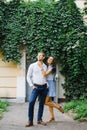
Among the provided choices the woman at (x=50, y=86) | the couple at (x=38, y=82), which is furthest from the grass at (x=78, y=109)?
the couple at (x=38, y=82)

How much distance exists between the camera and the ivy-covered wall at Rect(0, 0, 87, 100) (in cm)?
1634

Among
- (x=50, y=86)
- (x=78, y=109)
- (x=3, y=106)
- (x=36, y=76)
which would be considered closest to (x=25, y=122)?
(x=50, y=86)

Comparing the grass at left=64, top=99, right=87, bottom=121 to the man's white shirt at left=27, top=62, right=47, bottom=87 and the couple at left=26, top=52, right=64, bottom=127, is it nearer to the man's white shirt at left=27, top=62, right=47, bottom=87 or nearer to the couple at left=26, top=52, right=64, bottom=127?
the couple at left=26, top=52, right=64, bottom=127

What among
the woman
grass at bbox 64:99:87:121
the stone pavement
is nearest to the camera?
the stone pavement

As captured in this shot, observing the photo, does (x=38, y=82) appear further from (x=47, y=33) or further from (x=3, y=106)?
(x=47, y=33)

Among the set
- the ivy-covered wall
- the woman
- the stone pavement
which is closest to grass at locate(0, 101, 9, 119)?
the stone pavement

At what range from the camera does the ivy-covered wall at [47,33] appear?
→ 16344mm

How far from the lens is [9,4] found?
55.2 feet

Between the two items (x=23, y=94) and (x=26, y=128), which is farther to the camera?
(x=23, y=94)

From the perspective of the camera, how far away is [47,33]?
1644 centimetres

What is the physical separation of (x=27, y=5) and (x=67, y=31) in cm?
182

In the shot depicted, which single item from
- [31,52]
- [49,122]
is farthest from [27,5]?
[49,122]

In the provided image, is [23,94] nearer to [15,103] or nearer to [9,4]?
[15,103]

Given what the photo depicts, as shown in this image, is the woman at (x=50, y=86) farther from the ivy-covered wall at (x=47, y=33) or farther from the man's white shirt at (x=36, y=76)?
the ivy-covered wall at (x=47, y=33)
